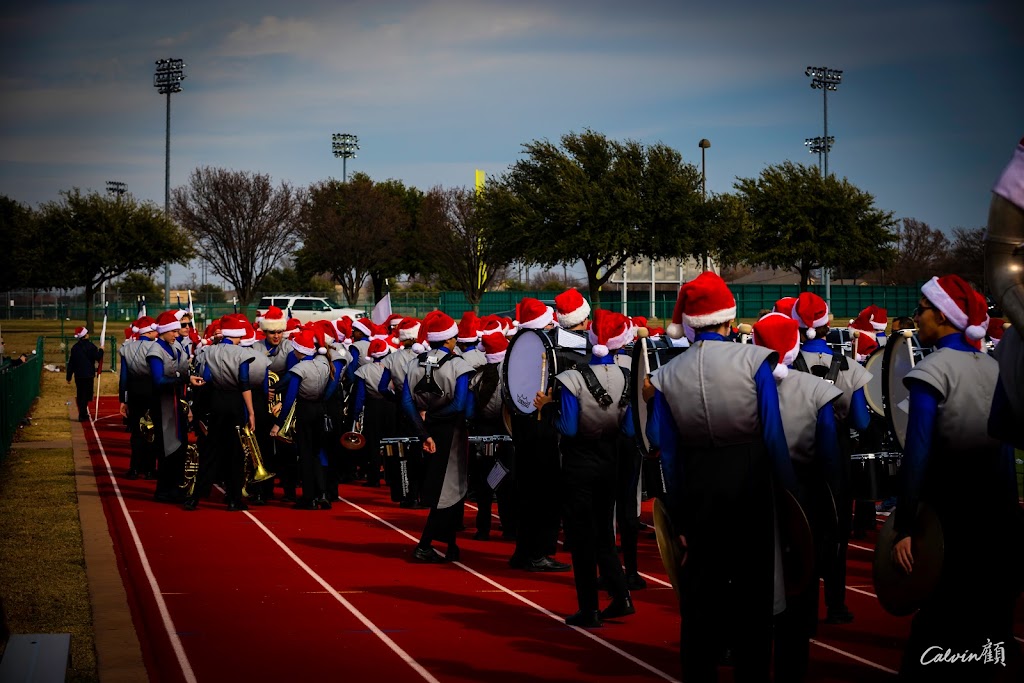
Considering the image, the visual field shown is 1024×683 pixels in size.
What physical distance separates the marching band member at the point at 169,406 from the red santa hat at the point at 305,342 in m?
1.51

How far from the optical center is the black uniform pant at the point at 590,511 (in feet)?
26.7

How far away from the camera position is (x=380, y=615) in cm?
905

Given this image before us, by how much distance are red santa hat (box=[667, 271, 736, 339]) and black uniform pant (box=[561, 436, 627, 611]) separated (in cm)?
253

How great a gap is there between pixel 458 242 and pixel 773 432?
2239 inches

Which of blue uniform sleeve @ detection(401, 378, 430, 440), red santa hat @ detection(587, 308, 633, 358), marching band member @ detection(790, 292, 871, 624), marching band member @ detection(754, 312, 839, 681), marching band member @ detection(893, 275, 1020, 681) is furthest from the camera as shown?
blue uniform sleeve @ detection(401, 378, 430, 440)

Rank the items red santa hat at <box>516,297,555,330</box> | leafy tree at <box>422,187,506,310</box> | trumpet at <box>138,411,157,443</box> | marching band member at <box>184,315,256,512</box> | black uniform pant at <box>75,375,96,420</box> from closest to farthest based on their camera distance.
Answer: red santa hat at <box>516,297,555,330</box> → marching band member at <box>184,315,256,512</box> → trumpet at <box>138,411,157,443</box> → black uniform pant at <box>75,375,96,420</box> → leafy tree at <box>422,187,506,310</box>

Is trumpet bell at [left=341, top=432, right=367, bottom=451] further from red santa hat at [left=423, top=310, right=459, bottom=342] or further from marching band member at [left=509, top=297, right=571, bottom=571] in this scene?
marching band member at [left=509, top=297, right=571, bottom=571]

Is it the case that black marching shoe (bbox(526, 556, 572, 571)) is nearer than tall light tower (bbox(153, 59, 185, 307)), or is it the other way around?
black marching shoe (bbox(526, 556, 572, 571))

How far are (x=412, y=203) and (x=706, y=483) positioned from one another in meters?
70.1

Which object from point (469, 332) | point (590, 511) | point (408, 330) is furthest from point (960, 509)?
point (408, 330)

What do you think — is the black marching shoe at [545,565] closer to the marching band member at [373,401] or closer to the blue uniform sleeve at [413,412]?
the blue uniform sleeve at [413,412]

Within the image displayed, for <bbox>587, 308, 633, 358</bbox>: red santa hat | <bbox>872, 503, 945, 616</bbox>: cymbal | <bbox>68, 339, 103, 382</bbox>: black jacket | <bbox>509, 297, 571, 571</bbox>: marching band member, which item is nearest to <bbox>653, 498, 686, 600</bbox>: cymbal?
<bbox>872, 503, 945, 616</bbox>: cymbal

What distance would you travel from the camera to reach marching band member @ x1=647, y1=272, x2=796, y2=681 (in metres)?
5.42

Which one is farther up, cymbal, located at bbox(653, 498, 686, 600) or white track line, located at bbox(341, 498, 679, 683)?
cymbal, located at bbox(653, 498, 686, 600)
